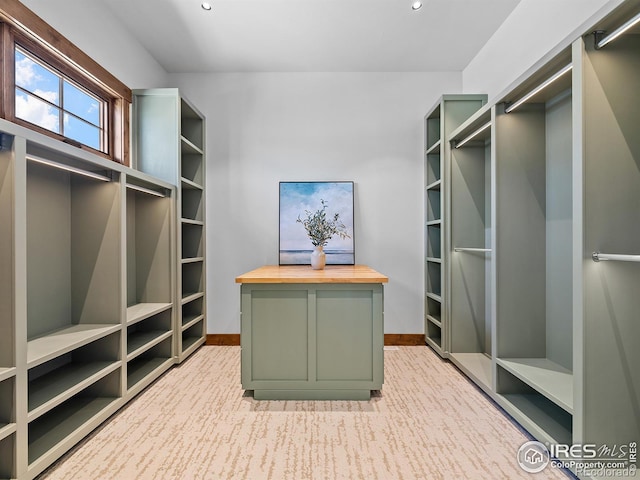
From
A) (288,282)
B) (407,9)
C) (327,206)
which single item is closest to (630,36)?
(407,9)

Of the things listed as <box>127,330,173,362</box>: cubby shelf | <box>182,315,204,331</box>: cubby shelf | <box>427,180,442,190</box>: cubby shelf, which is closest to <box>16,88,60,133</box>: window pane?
<box>127,330,173,362</box>: cubby shelf

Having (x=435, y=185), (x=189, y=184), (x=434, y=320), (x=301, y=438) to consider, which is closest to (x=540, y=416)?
(x=301, y=438)

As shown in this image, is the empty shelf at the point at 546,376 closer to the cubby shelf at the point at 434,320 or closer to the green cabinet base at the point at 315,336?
the green cabinet base at the point at 315,336

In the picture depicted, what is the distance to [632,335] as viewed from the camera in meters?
1.57

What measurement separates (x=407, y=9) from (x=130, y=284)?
10.7ft

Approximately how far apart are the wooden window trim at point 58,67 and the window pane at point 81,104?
0.06 m

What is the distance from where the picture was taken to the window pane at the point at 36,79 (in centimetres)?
219

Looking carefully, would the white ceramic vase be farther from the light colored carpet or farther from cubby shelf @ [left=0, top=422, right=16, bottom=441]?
cubby shelf @ [left=0, top=422, right=16, bottom=441]

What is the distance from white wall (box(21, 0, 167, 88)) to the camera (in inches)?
92.8

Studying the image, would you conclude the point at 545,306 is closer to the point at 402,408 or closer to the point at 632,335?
the point at 632,335

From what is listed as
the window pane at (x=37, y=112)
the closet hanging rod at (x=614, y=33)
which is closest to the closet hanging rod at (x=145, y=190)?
the window pane at (x=37, y=112)

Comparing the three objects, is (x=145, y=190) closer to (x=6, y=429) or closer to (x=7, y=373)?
(x=7, y=373)

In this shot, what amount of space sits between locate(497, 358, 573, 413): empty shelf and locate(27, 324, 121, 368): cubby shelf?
2.54 m

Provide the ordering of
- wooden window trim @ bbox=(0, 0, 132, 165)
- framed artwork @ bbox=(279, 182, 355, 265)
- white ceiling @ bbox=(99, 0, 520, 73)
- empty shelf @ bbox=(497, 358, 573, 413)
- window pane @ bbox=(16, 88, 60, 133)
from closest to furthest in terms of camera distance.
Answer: empty shelf @ bbox=(497, 358, 573, 413) → wooden window trim @ bbox=(0, 0, 132, 165) → window pane @ bbox=(16, 88, 60, 133) → white ceiling @ bbox=(99, 0, 520, 73) → framed artwork @ bbox=(279, 182, 355, 265)
